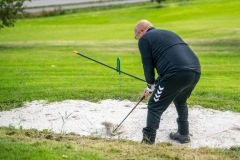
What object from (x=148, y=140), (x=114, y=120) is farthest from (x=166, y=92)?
(x=114, y=120)

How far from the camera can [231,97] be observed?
11422 millimetres

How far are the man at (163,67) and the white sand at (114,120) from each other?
1119 millimetres

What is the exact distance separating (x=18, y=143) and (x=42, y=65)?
9.37 metres

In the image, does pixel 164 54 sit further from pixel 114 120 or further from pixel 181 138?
pixel 114 120

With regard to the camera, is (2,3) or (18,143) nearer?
(18,143)

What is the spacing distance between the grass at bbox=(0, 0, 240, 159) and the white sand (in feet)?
1.74

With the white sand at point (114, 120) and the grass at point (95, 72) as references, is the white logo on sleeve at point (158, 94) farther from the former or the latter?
the white sand at point (114, 120)

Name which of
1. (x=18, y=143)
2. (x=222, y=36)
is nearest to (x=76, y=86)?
(x=18, y=143)

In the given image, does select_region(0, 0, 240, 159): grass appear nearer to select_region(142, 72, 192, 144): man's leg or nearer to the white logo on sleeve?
select_region(142, 72, 192, 144): man's leg

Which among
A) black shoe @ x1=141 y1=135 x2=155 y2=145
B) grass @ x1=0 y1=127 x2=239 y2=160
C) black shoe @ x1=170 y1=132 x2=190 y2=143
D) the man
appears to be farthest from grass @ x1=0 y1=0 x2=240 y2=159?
black shoe @ x1=170 y1=132 x2=190 y2=143

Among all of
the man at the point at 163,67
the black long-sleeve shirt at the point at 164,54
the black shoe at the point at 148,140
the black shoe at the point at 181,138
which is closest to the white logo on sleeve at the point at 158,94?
the man at the point at 163,67

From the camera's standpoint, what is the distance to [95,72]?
14.7 meters

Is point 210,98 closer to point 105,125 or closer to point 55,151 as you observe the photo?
point 105,125

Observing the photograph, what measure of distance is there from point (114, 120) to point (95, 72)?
5.06 meters
